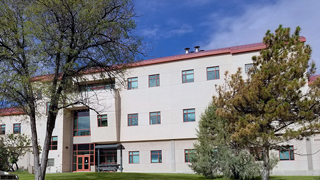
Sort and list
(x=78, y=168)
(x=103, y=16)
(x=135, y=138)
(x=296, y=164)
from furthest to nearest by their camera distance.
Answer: (x=78, y=168)
(x=135, y=138)
(x=296, y=164)
(x=103, y=16)

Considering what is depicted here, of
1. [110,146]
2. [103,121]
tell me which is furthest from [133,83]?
[110,146]

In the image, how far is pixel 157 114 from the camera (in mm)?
37469

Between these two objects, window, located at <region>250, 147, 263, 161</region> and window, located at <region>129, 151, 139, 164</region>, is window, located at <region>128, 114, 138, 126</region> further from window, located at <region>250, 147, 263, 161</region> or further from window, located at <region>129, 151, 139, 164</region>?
window, located at <region>250, 147, 263, 161</region>

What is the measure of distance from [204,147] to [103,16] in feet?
46.1

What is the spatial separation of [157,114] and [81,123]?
443 inches

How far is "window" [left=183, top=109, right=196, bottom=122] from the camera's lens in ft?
118

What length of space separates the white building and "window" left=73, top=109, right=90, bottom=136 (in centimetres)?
192

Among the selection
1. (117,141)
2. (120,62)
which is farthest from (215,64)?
(120,62)

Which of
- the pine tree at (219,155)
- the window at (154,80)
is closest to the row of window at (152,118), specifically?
the window at (154,80)

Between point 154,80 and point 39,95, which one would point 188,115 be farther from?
point 39,95

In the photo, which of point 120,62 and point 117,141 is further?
point 117,141

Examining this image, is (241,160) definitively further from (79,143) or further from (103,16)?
(79,143)

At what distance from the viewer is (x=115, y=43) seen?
18250 millimetres

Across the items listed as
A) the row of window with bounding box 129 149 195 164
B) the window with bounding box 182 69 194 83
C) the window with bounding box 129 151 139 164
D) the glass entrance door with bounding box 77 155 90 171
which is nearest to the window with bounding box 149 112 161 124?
the row of window with bounding box 129 149 195 164
